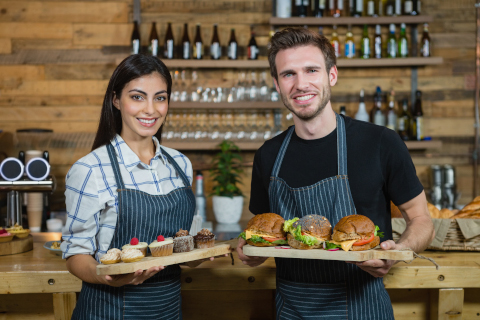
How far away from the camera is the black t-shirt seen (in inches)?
61.8

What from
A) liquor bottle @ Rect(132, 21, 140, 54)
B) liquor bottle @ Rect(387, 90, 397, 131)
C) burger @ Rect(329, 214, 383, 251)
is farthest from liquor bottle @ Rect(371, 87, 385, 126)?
burger @ Rect(329, 214, 383, 251)

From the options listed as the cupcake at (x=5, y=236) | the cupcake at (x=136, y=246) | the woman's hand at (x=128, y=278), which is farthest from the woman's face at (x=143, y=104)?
the cupcake at (x=5, y=236)

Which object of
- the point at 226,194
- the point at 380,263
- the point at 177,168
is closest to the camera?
the point at 380,263

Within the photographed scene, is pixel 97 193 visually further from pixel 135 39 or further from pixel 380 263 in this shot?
pixel 135 39

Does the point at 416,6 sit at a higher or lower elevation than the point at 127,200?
higher

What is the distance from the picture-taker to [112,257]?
1.44 m

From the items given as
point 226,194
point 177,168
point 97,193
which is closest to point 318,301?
point 177,168

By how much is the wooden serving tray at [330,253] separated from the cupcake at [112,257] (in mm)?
399

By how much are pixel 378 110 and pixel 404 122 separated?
227 mm

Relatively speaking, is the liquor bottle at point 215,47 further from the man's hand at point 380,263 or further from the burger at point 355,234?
the man's hand at point 380,263

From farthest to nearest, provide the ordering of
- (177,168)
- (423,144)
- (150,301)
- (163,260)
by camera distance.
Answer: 1. (423,144)
2. (177,168)
3. (150,301)
4. (163,260)

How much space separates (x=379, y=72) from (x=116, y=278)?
3064mm

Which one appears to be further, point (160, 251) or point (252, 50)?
point (252, 50)

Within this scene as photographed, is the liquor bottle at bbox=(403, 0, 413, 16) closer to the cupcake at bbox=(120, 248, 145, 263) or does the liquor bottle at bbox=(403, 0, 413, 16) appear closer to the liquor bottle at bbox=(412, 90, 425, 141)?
the liquor bottle at bbox=(412, 90, 425, 141)
